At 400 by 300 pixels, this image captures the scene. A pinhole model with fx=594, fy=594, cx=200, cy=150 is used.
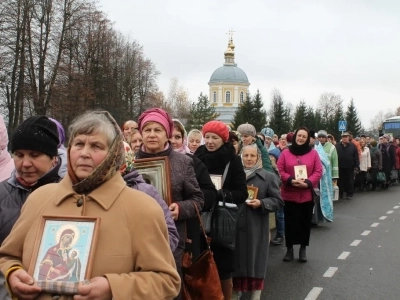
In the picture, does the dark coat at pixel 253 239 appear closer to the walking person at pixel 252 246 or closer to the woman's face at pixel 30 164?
the walking person at pixel 252 246

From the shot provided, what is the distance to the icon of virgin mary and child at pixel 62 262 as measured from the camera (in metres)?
2.43

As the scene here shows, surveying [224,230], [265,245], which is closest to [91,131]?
[224,230]

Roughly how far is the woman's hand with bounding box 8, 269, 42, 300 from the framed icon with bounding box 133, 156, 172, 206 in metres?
1.86

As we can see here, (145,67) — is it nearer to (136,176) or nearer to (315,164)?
(315,164)

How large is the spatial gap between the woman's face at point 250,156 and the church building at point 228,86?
109807 mm

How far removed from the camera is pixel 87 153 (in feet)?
8.76

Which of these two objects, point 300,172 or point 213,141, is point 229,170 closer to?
point 213,141

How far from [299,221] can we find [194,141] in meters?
1.98

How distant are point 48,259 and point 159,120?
2055 millimetres

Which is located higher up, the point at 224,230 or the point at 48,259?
the point at 48,259

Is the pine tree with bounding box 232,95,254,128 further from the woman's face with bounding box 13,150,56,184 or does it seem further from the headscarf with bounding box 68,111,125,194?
the headscarf with bounding box 68,111,125,194

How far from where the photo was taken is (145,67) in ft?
188

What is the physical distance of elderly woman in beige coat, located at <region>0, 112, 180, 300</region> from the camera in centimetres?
246

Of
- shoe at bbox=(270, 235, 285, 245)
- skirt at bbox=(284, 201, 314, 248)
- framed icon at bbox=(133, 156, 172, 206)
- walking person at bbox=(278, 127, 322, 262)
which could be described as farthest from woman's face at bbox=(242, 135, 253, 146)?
framed icon at bbox=(133, 156, 172, 206)
